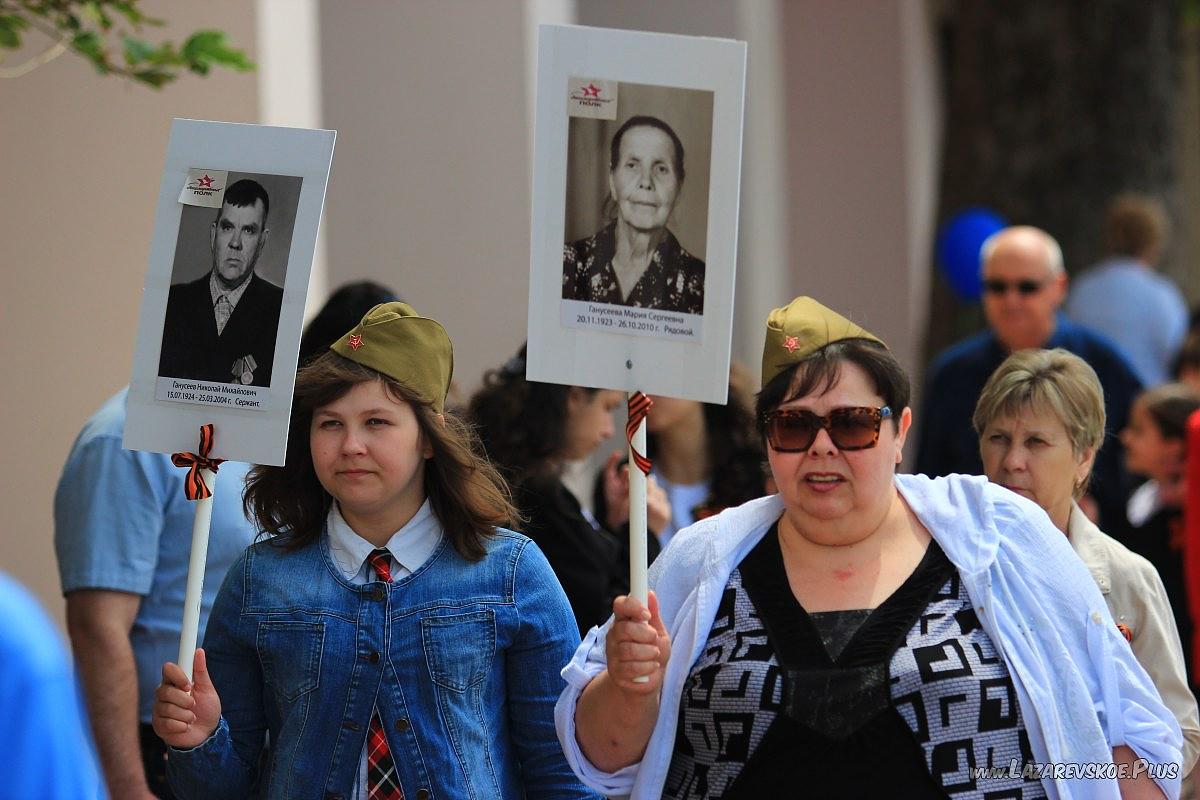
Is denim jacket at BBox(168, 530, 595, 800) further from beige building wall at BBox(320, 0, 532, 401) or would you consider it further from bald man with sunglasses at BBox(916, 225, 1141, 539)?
beige building wall at BBox(320, 0, 532, 401)

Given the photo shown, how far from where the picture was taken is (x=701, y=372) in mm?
3170

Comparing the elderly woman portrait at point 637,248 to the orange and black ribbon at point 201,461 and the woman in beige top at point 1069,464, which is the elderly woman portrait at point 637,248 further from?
the woman in beige top at point 1069,464

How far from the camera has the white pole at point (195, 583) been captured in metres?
3.18

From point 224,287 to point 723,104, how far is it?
3.45 ft

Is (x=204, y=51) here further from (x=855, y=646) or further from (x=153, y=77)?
(x=855, y=646)

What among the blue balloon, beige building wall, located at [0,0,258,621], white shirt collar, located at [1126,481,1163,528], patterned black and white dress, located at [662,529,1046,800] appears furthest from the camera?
the blue balloon

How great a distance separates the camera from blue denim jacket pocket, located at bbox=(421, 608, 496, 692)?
3.29 metres

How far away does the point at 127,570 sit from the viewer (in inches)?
159

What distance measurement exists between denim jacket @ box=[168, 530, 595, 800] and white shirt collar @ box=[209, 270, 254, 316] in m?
0.52

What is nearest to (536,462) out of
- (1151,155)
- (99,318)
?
(99,318)

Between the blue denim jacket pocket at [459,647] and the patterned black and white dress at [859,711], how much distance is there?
1.35 ft

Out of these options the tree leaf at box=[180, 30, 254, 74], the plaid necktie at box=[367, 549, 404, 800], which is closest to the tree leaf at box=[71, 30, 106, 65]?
the tree leaf at box=[180, 30, 254, 74]

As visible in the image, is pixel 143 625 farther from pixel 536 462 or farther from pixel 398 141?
pixel 398 141

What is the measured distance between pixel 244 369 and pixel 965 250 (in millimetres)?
7480
